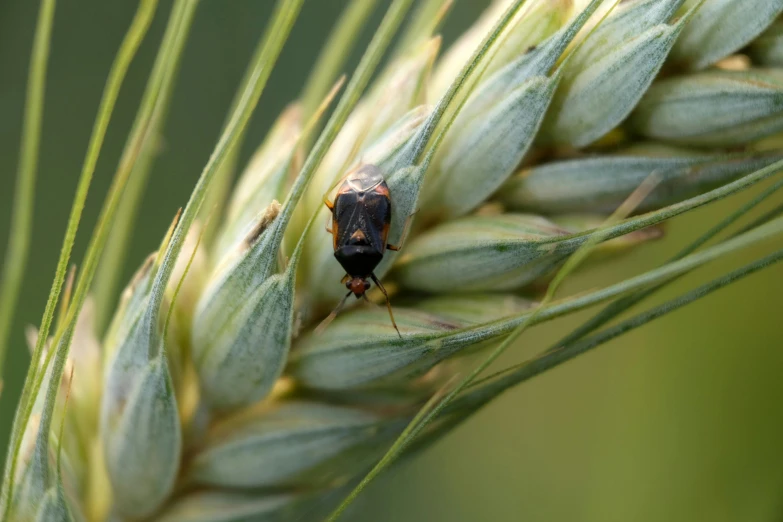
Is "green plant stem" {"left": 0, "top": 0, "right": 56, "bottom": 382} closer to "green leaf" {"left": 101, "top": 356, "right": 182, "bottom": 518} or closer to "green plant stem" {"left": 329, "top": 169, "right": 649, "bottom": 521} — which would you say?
"green leaf" {"left": 101, "top": 356, "right": 182, "bottom": 518}

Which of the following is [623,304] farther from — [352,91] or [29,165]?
[29,165]

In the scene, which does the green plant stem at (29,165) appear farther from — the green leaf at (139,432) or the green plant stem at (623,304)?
the green plant stem at (623,304)

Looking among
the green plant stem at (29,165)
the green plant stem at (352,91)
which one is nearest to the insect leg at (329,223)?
the green plant stem at (352,91)

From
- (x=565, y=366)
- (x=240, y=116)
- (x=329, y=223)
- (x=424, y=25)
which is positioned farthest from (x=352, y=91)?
(x=565, y=366)

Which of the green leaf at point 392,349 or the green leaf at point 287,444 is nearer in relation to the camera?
the green leaf at point 392,349

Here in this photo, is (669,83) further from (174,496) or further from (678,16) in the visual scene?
(174,496)

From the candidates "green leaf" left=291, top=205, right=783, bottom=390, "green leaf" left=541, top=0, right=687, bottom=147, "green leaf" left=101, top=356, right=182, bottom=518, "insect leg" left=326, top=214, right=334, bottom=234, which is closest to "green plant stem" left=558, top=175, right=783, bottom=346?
"green leaf" left=291, top=205, right=783, bottom=390
